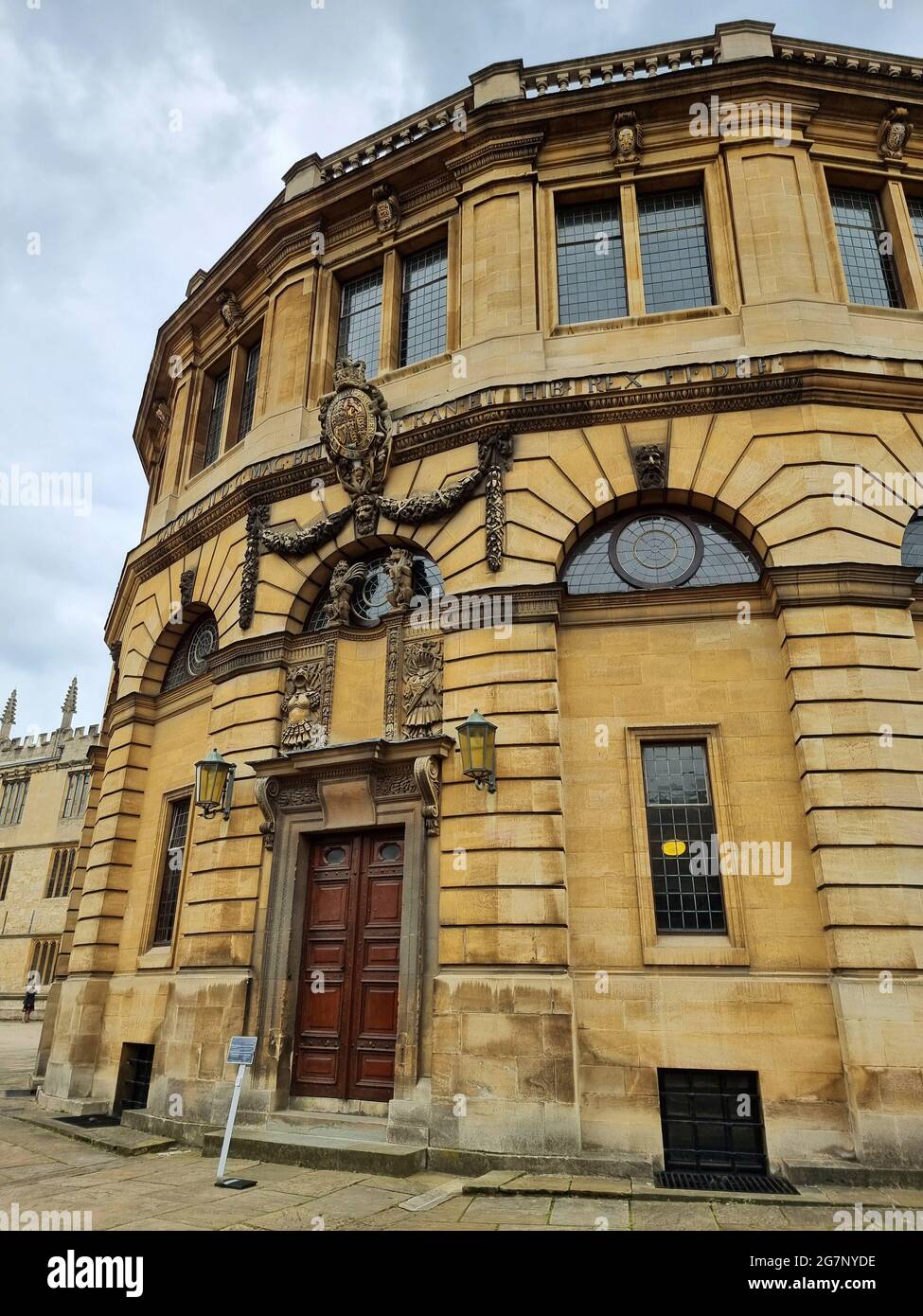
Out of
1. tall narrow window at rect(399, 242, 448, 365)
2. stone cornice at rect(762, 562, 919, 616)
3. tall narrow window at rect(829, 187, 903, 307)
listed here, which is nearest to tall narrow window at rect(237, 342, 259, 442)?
tall narrow window at rect(399, 242, 448, 365)

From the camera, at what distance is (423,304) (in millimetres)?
17547

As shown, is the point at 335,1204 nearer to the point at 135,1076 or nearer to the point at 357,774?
the point at 357,774

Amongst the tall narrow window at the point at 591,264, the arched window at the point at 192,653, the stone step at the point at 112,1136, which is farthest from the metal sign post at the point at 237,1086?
the tall narrow window at the point at 591,264

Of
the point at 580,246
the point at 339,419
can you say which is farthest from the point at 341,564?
the point at 580,246

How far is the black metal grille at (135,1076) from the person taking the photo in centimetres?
1574

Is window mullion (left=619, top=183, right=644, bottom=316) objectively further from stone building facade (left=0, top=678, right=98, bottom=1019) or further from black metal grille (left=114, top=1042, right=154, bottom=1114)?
stone building facade (left=0, top=678, right=98, bottom=1019)

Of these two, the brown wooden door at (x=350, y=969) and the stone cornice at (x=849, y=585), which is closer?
the stone cornice at (x=849, y=585)

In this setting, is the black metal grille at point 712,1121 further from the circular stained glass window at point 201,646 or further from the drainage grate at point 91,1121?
the circular stained glass window at point 201,646

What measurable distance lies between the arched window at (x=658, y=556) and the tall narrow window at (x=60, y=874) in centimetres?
5571

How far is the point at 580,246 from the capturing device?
1631 cm

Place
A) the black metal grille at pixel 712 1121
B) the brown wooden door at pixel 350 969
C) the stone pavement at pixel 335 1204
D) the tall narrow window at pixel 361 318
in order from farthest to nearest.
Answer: the tall narrow window at pixel 361 318, the brown wooden door at pixel 350 969, the black metal grille at pixel 712 1121, the stone pavement at pixel 335 1204

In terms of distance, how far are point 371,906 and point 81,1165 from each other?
17.0 ft

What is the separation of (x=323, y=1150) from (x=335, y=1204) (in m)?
2.04

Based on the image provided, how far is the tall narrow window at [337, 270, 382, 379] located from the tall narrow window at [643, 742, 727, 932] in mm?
10972
